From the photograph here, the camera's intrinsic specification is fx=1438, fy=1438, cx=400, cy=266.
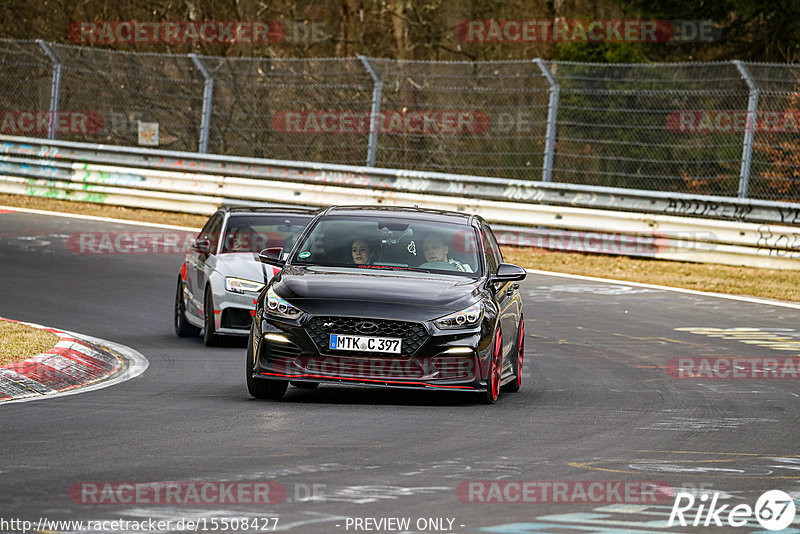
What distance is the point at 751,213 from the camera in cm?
2162

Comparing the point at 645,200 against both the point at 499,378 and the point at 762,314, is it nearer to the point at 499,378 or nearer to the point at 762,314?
the point at 762,314

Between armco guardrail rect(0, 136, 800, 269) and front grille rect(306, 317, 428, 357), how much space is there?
40.8 feet

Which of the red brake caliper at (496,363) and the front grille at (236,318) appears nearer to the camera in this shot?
the red brake caliper at (496,363)

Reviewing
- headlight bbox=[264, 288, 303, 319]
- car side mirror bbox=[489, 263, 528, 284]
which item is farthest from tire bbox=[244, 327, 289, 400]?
car side mirror bbox=[489, 263, 528, 284]

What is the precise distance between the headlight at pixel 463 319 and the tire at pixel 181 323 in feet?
17.6

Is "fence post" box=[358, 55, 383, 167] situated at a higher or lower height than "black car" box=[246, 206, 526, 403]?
higher

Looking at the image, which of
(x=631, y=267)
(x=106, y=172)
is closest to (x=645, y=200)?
(x=631, y=267)

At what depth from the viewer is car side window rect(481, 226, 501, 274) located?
1152 cm

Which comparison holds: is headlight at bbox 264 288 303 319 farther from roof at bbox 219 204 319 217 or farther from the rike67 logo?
roof at bbox 219 204 319 217

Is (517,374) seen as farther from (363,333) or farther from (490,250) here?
(363,333)

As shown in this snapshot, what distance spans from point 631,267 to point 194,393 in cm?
1243

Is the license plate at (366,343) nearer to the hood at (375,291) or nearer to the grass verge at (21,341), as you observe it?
the hood at (375,291)

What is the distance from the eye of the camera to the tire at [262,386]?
10366mm

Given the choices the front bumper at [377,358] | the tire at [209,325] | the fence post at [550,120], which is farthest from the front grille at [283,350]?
the fence post at [550,120]
